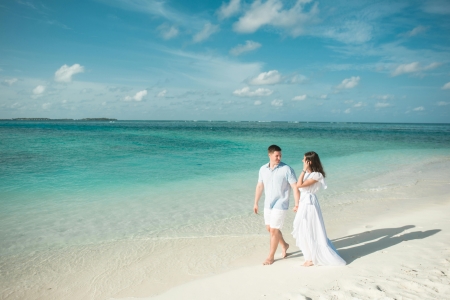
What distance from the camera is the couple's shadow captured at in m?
5.38

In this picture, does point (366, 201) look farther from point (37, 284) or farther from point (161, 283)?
point (37, 284)

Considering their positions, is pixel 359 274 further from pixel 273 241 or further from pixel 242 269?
pixel 242 269

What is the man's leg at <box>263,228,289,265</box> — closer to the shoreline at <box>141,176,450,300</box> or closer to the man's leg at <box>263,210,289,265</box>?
the man's leg at <box>263,210,289,265</box>

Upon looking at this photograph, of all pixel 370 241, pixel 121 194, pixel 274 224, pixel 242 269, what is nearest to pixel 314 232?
pixel 274 224

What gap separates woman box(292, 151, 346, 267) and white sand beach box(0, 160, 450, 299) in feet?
0.63

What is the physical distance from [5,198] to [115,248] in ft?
20.9

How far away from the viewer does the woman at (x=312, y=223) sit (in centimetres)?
475

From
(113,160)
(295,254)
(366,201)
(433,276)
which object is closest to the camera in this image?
(433,276)

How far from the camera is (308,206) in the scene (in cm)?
486

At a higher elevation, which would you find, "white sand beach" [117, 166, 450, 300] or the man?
the man

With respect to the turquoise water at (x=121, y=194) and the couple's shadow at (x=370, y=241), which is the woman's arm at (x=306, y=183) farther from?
the turquoise water at (x=121, y=194)

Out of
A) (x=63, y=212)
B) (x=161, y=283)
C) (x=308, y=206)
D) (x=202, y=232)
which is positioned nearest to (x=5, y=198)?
(x=63, y=212)

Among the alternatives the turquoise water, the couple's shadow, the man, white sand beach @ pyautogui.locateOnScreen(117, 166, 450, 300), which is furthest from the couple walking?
the turquoise water

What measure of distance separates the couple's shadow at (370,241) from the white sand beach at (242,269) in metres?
0.02
